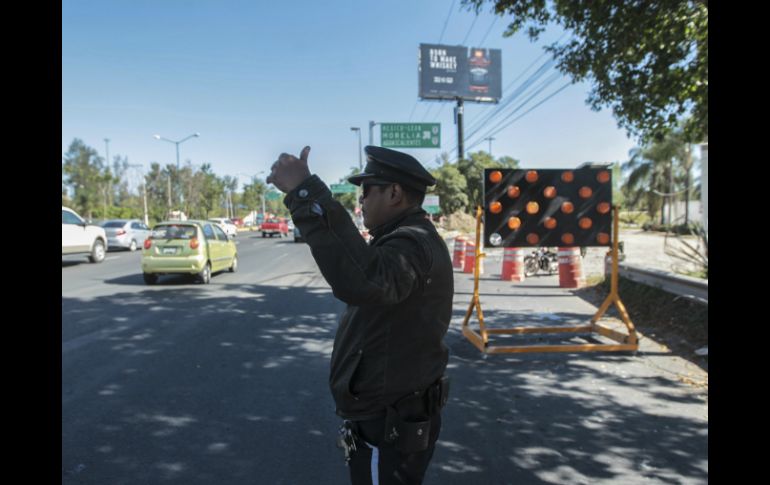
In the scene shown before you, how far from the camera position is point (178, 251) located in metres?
12.6

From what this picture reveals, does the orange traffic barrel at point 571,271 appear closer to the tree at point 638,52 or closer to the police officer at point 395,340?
the tree at point 638,52

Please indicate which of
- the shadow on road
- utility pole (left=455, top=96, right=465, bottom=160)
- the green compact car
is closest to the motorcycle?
the shadow on road

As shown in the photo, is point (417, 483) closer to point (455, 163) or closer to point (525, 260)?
point (525, 260)

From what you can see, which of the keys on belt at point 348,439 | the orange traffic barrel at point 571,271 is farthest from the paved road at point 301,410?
the orange traffic barrel at point 571,271

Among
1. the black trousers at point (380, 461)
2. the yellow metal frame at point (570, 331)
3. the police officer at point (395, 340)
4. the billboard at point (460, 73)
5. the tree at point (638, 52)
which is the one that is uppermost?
the billboard at point (460, 73)

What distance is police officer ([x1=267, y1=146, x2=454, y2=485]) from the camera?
5.83ft

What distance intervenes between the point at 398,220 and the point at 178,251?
38.6 feet

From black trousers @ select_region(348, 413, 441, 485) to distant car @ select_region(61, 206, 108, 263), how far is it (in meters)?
16.4

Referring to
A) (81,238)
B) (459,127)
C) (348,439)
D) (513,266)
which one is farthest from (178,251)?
(459,127)

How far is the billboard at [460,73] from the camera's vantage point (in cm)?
4256

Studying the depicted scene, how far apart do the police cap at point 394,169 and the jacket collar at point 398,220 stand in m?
0.09

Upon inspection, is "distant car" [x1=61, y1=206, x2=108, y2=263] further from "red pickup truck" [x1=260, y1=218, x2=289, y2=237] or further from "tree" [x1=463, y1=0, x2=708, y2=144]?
"red pickup truck" [x1=260, y1=218, x2=289, y2=237]

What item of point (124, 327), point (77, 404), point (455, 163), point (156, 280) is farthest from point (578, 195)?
point (455, 163)
